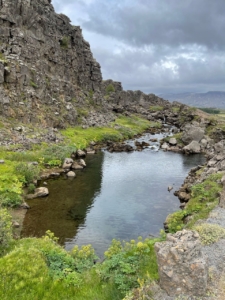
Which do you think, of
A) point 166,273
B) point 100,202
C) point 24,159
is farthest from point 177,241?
point 24,159

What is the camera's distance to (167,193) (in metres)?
40.4

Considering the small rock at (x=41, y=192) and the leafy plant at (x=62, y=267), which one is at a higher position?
the leafy plant at (x=62, y=267)

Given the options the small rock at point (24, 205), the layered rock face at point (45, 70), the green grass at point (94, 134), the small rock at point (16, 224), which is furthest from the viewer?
the green grass at point (94, 134)

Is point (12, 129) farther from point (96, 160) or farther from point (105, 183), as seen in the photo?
point (105, 183)

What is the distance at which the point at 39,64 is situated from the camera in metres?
81.8

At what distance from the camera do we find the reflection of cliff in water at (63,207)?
27.8 meters

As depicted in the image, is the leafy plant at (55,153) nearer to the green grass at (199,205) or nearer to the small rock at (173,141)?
the green grass at (199,205)

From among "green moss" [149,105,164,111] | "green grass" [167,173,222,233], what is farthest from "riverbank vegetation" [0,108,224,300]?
"green moss" [149,105,164,111]

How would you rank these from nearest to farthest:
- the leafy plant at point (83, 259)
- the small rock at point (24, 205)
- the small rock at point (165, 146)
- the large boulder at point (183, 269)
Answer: the large boulder at point (183, 269) < the leafy plant at point (83, 259) < the small rock at point (24, 205) < the small rock at point (165, 146)

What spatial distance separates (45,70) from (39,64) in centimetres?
564

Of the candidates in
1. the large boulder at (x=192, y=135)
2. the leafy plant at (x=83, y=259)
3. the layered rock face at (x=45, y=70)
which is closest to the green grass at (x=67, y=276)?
the leafy plant at (x=83, y=259)

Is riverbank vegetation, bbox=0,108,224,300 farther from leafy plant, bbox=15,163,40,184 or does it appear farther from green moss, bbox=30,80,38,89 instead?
green moss, bbox=30,80,38,89

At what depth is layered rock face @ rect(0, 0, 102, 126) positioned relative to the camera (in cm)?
6556

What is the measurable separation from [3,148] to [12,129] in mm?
11031
